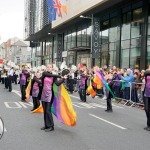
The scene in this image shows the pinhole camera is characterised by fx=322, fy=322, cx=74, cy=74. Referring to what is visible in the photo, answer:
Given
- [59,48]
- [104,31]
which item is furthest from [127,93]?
[59,48]

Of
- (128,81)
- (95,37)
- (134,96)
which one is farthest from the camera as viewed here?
(95,37)

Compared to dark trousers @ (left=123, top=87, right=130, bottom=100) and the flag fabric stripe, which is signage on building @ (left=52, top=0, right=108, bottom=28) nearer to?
dark trousers @ (left=123, top=87, right=130, bottom=100)

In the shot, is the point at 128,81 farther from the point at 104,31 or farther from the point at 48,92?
the point at 104,31

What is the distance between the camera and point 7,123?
30.1 feet

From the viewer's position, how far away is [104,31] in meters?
32.8

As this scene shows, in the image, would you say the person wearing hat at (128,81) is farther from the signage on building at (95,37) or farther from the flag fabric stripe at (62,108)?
the signage on building at (95,37)

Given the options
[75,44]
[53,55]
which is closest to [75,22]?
[75,44]

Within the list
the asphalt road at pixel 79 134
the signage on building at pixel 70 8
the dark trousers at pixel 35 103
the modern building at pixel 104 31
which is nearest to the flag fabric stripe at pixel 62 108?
the asphalt road at pixel 79 134

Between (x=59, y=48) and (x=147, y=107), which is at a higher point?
(x=59, y=48)

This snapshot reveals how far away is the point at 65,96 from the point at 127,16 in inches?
803

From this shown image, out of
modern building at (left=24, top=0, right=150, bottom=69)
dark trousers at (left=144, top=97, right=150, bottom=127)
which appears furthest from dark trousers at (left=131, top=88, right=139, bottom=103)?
modern building at (left=24, top=0, right=150, bottom=69)

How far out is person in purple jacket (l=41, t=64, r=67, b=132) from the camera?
845 cm

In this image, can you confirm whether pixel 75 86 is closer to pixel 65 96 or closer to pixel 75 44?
pixel 65 96

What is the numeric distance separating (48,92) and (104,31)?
2488 cm
